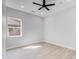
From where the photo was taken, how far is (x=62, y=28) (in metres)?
5.64

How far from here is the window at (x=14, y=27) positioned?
4828 millimetres

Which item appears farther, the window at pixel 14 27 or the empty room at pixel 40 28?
the window at pixel 14 27

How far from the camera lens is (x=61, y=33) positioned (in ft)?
18.8

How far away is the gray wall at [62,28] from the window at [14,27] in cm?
286

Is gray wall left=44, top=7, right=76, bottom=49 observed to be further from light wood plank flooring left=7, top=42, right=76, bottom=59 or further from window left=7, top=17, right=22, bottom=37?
window left=7, top=17, right=22, bottom=37

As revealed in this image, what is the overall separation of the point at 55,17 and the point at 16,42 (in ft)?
12.6

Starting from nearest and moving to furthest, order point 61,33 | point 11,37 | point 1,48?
point 1,48 < point 11,37 < point 61,33

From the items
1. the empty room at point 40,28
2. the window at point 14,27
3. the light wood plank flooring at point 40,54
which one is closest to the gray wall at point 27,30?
the empty room at point 40,28

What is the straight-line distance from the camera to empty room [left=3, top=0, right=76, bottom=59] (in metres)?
4.42

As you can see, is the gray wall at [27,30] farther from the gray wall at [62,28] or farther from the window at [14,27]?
the gray wall at [62,28]

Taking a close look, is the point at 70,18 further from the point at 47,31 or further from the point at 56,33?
the point at 47,31

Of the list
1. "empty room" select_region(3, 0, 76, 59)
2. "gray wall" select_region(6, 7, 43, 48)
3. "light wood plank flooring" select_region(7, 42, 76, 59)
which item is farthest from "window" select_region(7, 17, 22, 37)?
"light wood plank flooring" select_region(7, 42, 76, 59)

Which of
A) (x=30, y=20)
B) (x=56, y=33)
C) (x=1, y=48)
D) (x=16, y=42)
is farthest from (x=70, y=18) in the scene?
(x=1, y=48)

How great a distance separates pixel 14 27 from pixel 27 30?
1134 mm
